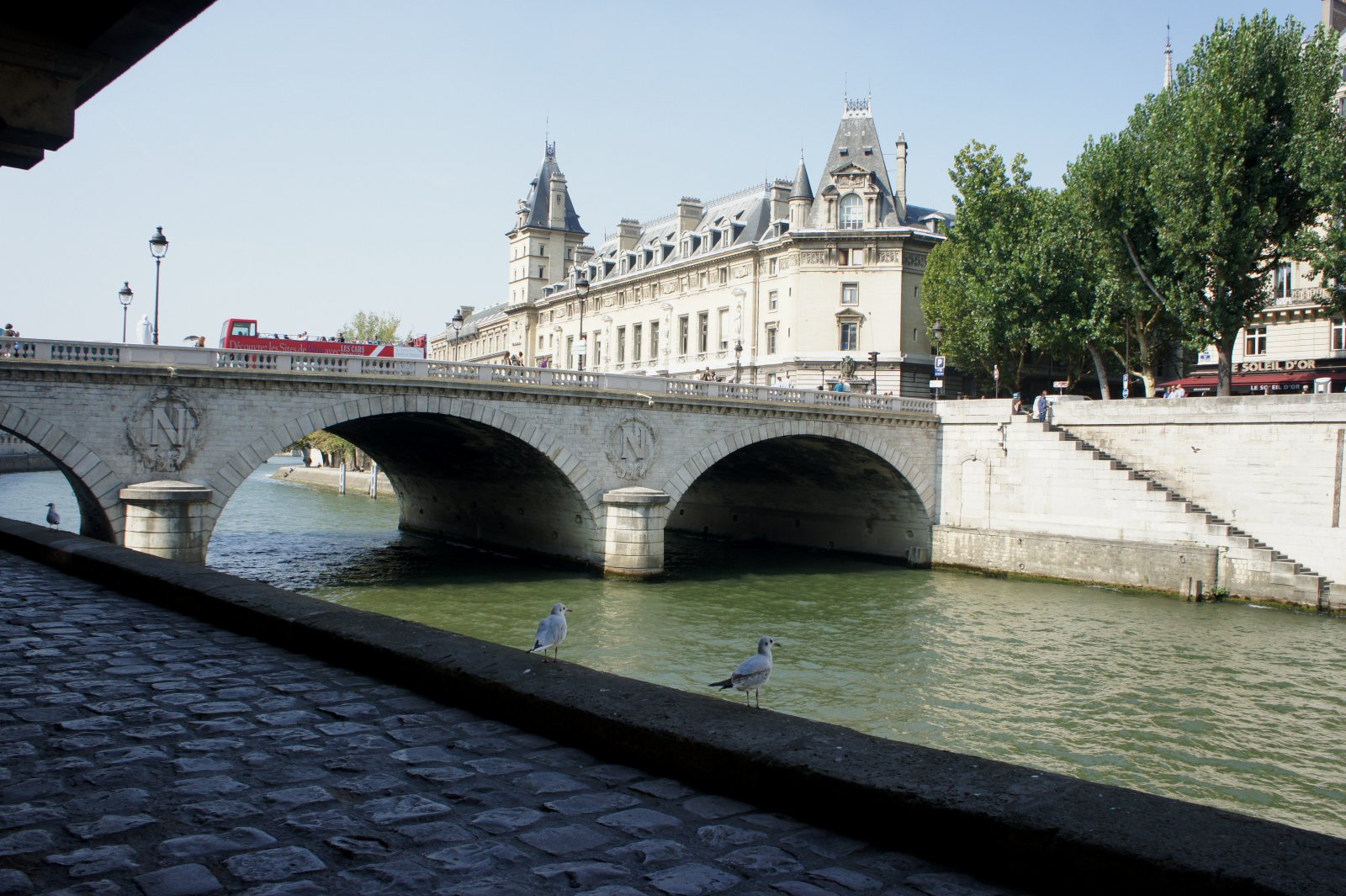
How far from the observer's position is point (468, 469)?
124 ft

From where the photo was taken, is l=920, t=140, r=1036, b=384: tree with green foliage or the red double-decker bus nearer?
the red double-decker bus

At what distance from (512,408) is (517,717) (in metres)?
24.4

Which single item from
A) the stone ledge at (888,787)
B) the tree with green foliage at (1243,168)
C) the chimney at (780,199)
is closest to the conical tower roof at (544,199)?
the chimney at (780,199)

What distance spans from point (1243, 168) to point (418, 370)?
25.4 metres

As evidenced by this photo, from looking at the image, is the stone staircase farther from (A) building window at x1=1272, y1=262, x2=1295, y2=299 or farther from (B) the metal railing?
(A) building window at x1=1272, y1=262, x2=1295, y2=299

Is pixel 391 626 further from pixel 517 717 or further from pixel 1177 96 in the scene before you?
pixel 1177 96

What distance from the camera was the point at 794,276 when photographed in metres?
55.6

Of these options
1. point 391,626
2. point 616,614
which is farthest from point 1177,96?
point 391,626

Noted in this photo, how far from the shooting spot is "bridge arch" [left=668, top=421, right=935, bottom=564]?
3575 centimetres

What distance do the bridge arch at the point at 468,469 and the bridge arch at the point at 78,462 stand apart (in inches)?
82.5

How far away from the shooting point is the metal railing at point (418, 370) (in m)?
24.1

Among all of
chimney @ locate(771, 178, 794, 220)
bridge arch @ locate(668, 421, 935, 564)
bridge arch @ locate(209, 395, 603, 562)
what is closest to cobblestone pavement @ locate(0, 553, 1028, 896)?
bridge arch @ locate(209, 395, 603, 562)

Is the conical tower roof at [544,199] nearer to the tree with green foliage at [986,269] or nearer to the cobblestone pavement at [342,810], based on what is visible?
the tree with green foliage at [986,269]

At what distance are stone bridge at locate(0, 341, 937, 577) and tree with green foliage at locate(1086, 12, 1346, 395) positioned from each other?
9705 mm
